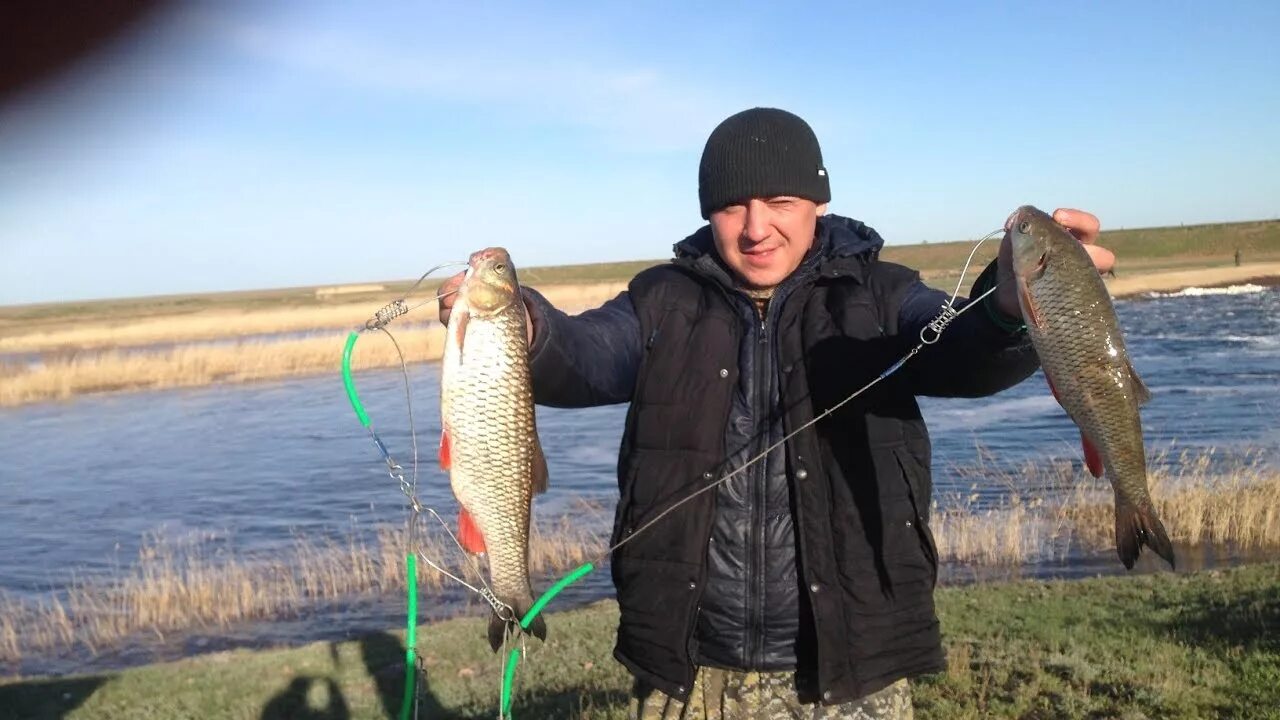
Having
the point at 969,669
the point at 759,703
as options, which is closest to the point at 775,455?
the point at 759,703

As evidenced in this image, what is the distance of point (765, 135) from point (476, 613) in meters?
8.58

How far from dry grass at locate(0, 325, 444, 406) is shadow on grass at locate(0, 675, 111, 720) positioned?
2162 centimetres

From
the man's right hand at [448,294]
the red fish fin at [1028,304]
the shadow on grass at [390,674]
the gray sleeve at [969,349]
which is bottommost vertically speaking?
the shadow on grass at [390,674]

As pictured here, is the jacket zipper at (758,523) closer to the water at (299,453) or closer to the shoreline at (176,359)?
the water at (299,453)

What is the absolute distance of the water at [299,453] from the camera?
15.0 m

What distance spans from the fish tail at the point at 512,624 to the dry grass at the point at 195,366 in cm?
2749

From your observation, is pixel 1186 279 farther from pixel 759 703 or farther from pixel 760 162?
pixel 759 703

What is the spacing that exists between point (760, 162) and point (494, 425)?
4.15ft

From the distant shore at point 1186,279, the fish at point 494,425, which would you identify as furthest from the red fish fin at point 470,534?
the distant shore at point 1186,279

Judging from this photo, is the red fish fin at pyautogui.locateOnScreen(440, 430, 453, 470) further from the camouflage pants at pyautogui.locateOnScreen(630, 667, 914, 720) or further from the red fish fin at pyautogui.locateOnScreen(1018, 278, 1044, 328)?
the red fish fin at pyautogui.locateOnScreen(1018, 278, 1044, 328)

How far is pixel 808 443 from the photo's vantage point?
10.7 feet

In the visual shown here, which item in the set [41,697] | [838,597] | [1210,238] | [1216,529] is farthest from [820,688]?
[1210,238]

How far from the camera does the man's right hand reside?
10.4 feet

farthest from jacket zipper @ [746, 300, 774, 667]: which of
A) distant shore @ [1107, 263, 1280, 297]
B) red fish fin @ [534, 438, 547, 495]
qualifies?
distant shore @ [1107, 263, 1280, 297]
